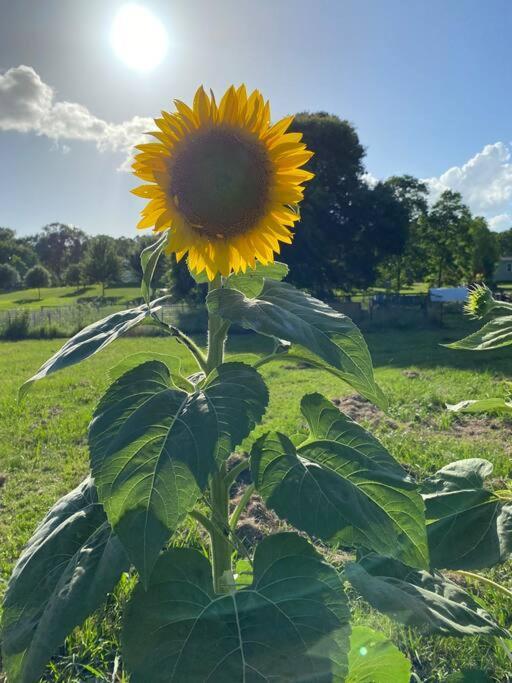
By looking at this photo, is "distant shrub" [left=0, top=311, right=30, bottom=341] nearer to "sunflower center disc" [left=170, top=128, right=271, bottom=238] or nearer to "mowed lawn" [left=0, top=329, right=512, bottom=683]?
"mowed lawn" [left=0, top=329, right=512, bottom=683]

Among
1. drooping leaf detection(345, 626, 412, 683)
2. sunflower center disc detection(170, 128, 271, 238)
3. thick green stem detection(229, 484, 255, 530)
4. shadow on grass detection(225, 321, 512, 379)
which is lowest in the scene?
shadow on grass detection(225, 321, 512, 379)

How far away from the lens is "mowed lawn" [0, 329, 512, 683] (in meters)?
2.04

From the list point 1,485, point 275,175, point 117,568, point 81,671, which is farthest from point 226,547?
point 1,485

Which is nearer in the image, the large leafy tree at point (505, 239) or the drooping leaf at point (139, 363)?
the drooping leaf at point (139, 363)

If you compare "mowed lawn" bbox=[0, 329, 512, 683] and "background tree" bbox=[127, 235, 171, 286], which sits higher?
"background tree" bbox=[127, 235, 171, 286]

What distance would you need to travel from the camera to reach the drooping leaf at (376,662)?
1.12 m

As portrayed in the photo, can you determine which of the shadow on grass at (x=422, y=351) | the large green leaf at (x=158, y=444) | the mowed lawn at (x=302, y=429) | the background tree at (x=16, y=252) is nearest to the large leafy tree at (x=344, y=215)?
the shadow on grass at (x=422, y=351)

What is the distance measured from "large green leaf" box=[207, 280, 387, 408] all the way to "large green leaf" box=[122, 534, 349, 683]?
32 centimetres

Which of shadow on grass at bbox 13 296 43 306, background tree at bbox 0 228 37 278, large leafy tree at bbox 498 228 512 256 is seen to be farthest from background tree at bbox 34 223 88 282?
large leafy tree at bbox 498 228 512 256

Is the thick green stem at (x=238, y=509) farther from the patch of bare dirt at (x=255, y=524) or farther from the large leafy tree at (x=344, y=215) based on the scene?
the large leafy tree at (x=344, y=215)

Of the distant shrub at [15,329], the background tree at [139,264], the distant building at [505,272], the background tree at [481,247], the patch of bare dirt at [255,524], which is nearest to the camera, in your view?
the patch of bare dirt at [255,524]

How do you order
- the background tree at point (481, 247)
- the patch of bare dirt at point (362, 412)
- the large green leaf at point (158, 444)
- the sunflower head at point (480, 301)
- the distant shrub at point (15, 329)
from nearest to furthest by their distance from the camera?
the large green leaf at point (158, 444)
the sunflower head at point (480, 301)
the patch of bare dirt at point (362, 412)
the distant shrub at point (15, 329)
the background tree at point (481, 247)

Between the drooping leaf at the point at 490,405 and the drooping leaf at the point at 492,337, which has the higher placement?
the drooping leaf at the point at 492,337

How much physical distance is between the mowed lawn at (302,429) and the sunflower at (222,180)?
1.59ft
